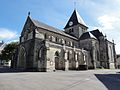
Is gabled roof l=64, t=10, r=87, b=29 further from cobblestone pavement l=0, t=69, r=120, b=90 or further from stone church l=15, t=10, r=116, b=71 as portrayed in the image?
cobblestone pavement l=0, t=69, r=120, b=90

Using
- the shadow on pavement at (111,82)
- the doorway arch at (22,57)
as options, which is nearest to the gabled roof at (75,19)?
the doorway arch at (22,57)

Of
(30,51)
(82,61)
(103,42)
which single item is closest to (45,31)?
(30,51)

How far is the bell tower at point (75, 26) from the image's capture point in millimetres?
47719

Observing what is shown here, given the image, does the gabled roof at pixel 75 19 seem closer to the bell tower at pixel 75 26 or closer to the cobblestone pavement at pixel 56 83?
the bell tower at pixel 75 26

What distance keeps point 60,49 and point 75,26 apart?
18992 millimetres

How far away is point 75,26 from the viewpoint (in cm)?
4834

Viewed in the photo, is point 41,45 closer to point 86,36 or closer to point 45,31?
point 45,31

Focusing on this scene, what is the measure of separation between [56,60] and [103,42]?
24034mm

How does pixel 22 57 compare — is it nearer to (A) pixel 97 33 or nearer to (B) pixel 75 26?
(B) pixel 75 26

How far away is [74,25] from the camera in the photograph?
48562 millimetres

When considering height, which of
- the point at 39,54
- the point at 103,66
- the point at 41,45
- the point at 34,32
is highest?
the point at 34,32

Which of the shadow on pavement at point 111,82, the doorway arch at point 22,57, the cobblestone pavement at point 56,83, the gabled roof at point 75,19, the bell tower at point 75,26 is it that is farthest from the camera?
the gabled roof at point 75,19

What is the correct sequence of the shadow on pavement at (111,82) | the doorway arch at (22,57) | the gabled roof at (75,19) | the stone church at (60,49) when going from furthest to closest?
the gabled roof at (75,19)
the doorway arch at (22,57)
the stone church at (60,49)
the shadow on pavement at (111,82)

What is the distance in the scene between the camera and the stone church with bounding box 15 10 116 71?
1126 inches
